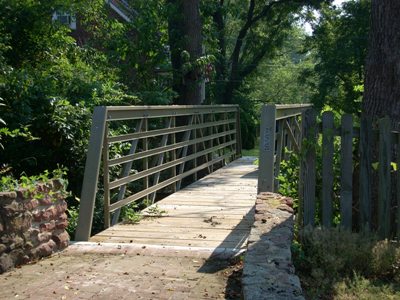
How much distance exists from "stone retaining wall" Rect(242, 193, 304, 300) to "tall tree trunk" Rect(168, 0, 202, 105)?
24.9 feet

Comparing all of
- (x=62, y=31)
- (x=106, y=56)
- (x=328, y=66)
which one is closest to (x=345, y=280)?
(x=62, y=31)

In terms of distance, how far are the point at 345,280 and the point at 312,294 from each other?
39 cm

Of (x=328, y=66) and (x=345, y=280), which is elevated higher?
(x=328, y=66)

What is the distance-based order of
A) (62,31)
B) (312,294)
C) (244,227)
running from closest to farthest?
(312,294) → (244,227) → (62,31)

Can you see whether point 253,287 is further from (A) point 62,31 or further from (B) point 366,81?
(A) point 62,31

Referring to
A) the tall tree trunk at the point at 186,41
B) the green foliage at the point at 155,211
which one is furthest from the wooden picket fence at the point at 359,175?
the tall tree trunk at the point at 186,41

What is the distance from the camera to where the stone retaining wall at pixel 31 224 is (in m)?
4.30

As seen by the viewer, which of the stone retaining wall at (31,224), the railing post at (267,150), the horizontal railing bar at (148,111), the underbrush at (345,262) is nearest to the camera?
the underbrush at (345,262)

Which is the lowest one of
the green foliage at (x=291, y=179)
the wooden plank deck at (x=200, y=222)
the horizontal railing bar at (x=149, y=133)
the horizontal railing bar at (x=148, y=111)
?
the wooden plank deck at (x=200, y=222)

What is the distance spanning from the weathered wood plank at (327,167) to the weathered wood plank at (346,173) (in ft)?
0.33

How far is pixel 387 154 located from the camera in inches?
193

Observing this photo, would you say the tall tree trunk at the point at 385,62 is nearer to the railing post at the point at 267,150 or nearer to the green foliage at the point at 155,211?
the railing post at the point at 267,150

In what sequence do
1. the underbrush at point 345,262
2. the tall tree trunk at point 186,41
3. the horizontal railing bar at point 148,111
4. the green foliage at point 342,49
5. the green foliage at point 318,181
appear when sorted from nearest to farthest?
the underbrush at point 345,262
the green foliage at point 318,181
the horizontal railing bar at point 148,111
the tall tree trunk at point 186,41
the green foliage at point 342,49

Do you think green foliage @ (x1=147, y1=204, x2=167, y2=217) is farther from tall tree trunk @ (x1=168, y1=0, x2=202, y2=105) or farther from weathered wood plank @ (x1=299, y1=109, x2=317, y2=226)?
A: tall tree trunk @ (x1=168, y1=0, x2=202, y2=105)
